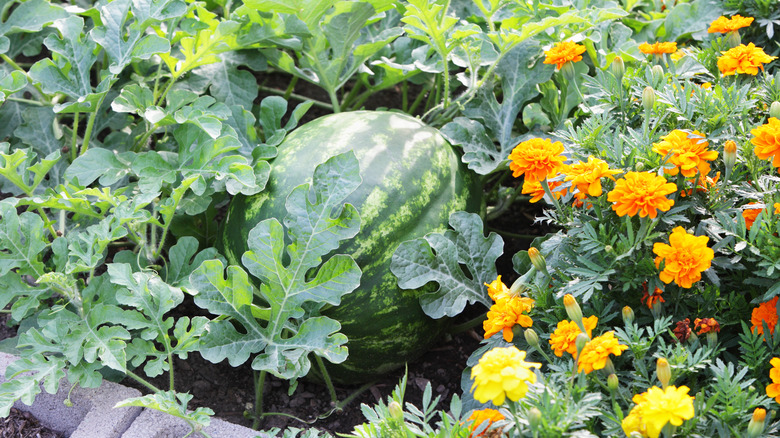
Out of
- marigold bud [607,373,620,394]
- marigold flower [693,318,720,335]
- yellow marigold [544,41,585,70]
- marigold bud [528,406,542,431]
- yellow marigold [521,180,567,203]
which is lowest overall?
marigold flower [693,318,720,335]

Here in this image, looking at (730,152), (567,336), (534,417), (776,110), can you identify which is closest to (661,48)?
(776,110)

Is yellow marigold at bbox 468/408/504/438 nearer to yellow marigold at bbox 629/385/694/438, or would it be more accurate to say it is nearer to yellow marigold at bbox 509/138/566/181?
yellow marigold at bbox 629/385/694/438

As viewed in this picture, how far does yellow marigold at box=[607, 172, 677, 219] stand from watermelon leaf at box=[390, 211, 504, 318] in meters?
0.64

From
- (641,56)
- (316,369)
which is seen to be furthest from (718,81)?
(316,369)

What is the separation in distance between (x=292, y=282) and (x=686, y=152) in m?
1.06

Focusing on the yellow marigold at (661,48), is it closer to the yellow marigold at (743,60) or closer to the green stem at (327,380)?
the yellow marigold at (743,60)

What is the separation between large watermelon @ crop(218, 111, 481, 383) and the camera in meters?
2.03

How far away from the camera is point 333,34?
2.38 meters

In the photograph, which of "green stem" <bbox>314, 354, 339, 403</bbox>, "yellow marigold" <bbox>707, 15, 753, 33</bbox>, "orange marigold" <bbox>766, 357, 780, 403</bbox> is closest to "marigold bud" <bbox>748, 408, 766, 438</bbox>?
"orange marigold" <bbox>766, 357, 780, 403</bbox>

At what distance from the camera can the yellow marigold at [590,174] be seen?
158 cm

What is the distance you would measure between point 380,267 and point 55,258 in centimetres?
95

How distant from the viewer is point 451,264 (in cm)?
208

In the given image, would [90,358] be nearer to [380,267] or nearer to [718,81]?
[380,267]

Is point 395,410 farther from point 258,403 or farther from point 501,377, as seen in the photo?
point 258,403
